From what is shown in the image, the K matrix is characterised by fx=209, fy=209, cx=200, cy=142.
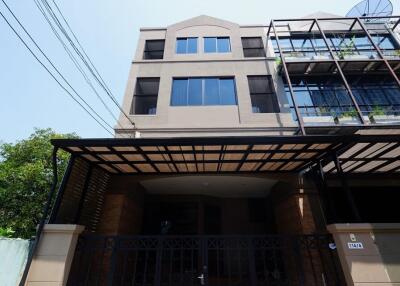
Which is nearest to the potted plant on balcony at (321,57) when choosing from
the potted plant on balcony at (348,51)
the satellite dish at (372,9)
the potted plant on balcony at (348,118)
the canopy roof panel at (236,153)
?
the potted plant on balcony at (348,51)


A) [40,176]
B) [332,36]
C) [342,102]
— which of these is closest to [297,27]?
[332,36]

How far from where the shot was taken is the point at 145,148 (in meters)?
4.91

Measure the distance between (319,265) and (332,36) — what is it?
38.3ft

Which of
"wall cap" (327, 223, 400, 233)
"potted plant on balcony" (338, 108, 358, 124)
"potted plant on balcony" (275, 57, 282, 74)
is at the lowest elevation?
"wall cap" (327, 223, 400, 233)

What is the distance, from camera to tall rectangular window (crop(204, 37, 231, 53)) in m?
10.6

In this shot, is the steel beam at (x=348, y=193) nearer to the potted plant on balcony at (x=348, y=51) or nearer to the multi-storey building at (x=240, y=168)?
the multi-storey building at (x=240, y=168)

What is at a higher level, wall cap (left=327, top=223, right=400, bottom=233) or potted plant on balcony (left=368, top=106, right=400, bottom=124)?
potted plant on balcony (left=368, top=106, right=400, bottom=124)

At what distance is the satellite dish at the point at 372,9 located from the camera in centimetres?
1136

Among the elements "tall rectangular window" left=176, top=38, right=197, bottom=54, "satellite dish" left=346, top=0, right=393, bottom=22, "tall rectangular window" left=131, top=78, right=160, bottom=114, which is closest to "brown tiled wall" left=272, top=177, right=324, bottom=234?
"tall rectangular window" left=131, top=78, right=160, bottom=114

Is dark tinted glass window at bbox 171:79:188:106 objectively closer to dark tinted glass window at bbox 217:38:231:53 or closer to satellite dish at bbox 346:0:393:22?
dark tinted glass window at bbox 217:38:231:53

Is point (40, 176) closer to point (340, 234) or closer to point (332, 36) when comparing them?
point (340, 234)

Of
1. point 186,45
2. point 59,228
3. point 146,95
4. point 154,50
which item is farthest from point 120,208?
point 186,45

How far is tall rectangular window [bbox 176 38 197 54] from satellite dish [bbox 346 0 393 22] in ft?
29.8

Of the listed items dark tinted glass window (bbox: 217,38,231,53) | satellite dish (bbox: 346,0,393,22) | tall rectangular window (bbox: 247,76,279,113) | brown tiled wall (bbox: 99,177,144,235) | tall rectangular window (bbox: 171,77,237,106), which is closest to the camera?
brown tiled wall (bbox: 99,177,144,235)
